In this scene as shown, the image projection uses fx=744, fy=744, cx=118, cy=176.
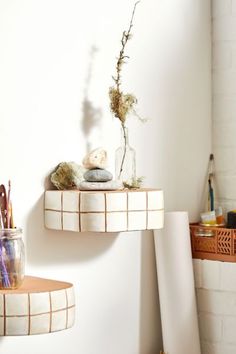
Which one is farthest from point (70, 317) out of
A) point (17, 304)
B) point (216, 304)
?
point (216, 304)

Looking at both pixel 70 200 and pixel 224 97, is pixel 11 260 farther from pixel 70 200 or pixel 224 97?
pixel 224 97

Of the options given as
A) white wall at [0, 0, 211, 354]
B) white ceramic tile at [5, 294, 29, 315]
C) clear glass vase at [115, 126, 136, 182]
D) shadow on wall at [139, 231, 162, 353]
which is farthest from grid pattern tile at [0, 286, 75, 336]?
shadow on wall at [139, 231, 162, 353]

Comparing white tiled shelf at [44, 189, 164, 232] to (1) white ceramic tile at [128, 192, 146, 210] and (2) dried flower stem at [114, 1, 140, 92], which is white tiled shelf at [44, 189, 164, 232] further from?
(2) dried flower stem at [114, 1, 140, 92]

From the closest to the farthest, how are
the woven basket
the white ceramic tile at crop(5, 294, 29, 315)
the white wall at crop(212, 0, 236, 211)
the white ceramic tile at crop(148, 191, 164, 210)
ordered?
the white ceramic tile at crop(5, 294, 29, 315), the white ceramic tile at crop(148, 191, 164, 210), the woven basket, the white wall at crop(212, 0, 236, 211)

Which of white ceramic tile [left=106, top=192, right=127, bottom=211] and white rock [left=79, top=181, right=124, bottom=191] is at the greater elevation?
white rock [left=79, top=181, right=124, bottom=191]

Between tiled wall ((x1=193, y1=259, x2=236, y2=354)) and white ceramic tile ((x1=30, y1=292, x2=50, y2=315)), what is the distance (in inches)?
36.6

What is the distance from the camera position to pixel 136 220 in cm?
225

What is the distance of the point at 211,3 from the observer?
2949 millimetres

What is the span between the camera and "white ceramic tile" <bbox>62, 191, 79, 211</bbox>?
2.20 m

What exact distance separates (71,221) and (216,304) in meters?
0.76

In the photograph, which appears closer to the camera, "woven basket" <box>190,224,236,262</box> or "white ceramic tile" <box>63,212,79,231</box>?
"white ceramic tile" <box>63,212,79,231</box>

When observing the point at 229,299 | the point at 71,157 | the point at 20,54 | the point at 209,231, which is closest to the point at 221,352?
the point at 229,299

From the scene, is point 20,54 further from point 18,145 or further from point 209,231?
point 209,231

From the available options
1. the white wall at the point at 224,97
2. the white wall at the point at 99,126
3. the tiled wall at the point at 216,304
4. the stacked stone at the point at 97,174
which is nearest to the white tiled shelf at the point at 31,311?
the white wall at the point at 99,126
